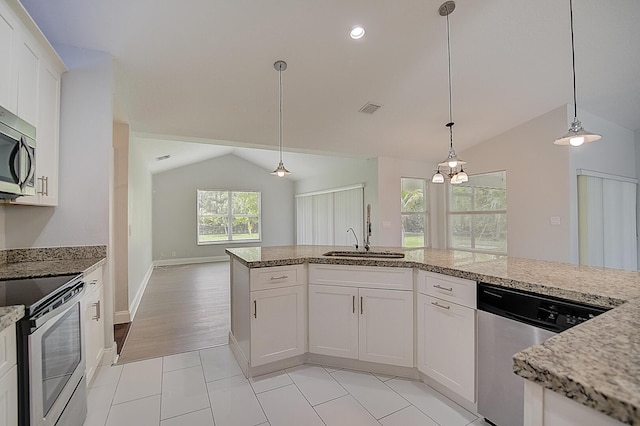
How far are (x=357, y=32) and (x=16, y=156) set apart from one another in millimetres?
2534

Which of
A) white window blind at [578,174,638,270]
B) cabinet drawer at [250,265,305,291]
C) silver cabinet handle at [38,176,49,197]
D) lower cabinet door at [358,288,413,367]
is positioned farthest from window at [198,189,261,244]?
white window blind at [578,174,638,270]

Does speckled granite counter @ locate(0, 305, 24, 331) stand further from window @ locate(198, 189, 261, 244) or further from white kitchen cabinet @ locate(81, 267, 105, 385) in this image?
window @ locate(198, 189, 261, 244)

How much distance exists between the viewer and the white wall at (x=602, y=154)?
4.15 m

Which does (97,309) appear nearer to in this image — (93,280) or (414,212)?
(93,280)

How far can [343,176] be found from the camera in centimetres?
662

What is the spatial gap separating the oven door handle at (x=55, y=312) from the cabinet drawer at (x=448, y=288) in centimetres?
215

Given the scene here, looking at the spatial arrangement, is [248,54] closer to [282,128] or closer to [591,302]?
[282,128]

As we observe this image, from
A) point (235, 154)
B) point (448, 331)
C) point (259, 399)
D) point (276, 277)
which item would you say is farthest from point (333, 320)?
point (235, 154)

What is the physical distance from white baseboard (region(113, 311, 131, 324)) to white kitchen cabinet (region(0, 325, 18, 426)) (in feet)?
8.55

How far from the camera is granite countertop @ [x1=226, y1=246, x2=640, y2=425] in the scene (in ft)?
1.85

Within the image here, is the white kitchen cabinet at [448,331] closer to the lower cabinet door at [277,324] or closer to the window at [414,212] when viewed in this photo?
the lower cabinet door at [277,324]

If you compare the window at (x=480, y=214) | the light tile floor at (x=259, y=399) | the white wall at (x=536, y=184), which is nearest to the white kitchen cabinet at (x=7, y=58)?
the light tile floor at (x=259, y=399)

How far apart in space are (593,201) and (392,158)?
122 inches

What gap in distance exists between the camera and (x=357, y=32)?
2512 mm
